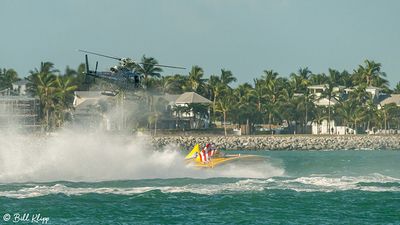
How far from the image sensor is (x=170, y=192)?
5875cm

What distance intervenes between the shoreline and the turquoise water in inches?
2853

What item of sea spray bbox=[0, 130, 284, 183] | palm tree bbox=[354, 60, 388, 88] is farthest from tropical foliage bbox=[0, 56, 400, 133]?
sea spray bbox=[0, 130, 284, 183]

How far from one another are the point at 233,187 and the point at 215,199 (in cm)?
605

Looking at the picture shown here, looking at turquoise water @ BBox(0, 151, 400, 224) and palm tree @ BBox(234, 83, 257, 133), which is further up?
palm tree @ BBox(234, 83, 257, 133)

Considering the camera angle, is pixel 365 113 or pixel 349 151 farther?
pixel 365 113

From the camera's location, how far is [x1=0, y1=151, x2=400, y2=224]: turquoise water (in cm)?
4831

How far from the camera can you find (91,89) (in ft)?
554

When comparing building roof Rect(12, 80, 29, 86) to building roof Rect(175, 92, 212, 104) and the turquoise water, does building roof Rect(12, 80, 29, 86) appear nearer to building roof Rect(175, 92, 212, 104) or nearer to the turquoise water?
building roof Rect(175, 92, 212, 104)

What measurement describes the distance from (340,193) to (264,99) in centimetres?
11191

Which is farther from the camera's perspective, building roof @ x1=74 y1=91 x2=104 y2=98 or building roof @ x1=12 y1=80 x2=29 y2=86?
building roof @ x1=12 y1=80 x2=29 y2=86

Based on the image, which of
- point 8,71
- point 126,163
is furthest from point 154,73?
point 126,163

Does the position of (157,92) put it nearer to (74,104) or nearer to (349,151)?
(74,104)

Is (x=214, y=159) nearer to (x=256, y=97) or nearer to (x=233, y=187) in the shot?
(x=233, y=187)

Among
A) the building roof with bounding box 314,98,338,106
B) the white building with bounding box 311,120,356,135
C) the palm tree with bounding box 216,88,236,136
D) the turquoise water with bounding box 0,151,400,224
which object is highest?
the building roof with bounding box 314,98,338,106
